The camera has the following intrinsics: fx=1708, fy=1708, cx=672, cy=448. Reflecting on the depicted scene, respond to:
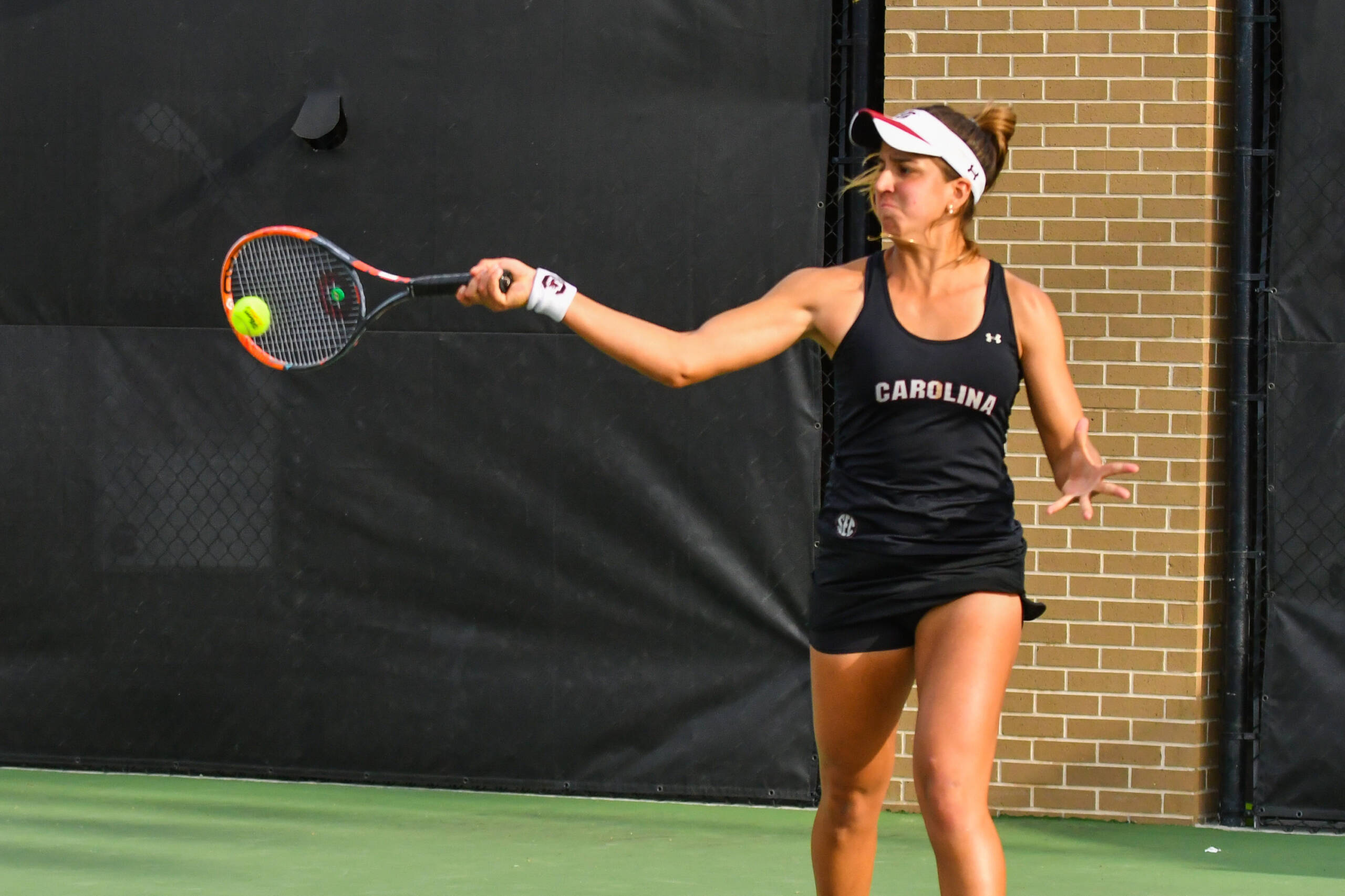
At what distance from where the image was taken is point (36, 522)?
6035 millimetres

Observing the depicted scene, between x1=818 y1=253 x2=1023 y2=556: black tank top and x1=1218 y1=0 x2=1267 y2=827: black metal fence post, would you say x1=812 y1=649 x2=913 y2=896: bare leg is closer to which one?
x1=818 y1=253 x2=1023 y2=556: black tank top

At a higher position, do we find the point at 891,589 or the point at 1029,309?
the point at 1029,309

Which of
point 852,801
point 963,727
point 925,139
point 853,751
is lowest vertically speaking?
point 852,801

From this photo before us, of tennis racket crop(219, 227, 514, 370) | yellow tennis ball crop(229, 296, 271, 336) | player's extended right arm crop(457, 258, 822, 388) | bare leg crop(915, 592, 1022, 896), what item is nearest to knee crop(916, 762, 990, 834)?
bare leg crop(915, 592, 1022, 896)

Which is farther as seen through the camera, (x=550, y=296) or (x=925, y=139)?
(x=925, y=139)

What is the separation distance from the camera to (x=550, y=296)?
306 cm

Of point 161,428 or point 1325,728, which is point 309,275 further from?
point 1325,728

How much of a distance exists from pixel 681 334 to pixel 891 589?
2.09ft

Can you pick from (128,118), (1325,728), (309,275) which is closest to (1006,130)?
(309,275)

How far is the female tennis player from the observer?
3209 mm

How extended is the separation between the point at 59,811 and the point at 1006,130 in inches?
148

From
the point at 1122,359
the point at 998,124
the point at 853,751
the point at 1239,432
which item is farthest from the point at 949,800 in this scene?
the point at 1239,432

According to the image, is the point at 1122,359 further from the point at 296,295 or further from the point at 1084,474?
the point at 296,295

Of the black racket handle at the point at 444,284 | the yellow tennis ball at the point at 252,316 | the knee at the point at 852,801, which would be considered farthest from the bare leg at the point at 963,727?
the yellow tennis ball at the point at 252,316
